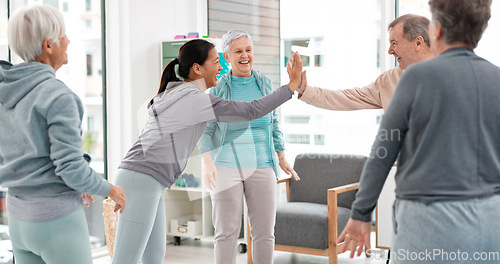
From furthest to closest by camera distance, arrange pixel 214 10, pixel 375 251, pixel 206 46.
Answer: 1. pixel 214 10
2. pixel 375 251
3. pixel 206 46

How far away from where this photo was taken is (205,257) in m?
4.59

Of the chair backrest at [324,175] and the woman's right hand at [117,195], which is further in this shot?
the chair backrest at [324,175]

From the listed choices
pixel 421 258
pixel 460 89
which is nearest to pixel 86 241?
pixel 421 258

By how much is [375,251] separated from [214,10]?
8.28 feet

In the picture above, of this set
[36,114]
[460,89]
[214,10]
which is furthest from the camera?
[214,10]

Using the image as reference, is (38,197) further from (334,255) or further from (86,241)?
(334,255)

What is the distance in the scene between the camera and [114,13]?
4.67 meters

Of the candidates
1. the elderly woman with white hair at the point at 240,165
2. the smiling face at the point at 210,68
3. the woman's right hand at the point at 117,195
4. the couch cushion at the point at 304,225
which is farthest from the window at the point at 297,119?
the woman's right hand at the point at 117,195

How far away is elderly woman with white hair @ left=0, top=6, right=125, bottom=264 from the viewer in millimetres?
1778

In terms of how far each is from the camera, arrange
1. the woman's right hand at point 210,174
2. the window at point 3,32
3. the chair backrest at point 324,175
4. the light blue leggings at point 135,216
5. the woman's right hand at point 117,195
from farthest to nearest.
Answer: the chair backrest at point 324,175
the window at point 3,32
the woman's right hand at point 210,174
the light blue leggings at point 135,216
the woman's right hand at point 117,195

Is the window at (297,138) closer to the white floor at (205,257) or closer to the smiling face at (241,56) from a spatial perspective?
the white floor at (205,257)

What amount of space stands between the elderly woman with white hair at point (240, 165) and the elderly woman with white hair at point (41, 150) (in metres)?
1.16

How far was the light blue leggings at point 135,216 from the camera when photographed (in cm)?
232

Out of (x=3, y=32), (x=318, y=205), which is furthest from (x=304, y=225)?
(x=3, y=32)
